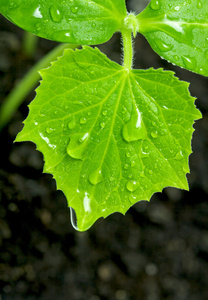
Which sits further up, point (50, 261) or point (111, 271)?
point (50, 261)

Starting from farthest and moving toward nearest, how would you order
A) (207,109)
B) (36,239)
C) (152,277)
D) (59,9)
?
(207,109), (152,277), (36,239), (59,9)

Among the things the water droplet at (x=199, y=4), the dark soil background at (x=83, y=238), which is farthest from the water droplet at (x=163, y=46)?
the dark soil background at (x=83, y=238)

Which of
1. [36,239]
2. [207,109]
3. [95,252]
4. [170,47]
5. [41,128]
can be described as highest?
[170,47]

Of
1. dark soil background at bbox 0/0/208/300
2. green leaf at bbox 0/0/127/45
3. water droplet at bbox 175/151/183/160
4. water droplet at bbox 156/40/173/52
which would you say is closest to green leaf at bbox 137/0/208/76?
water droplet at bbox 156/40/173/52

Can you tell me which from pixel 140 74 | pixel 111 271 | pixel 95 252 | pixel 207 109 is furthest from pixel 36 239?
pixel 207 109

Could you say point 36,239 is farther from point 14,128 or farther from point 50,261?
point 14,128

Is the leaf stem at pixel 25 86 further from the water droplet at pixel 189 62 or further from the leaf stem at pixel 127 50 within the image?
the water droplet at pixel 189 62
